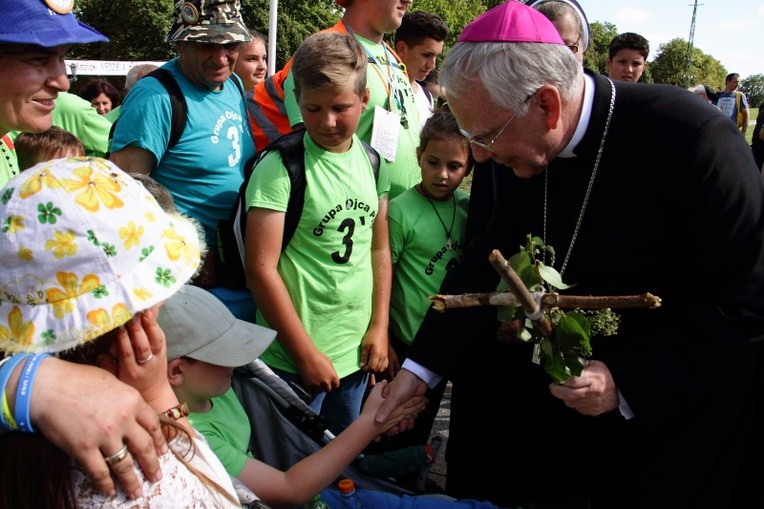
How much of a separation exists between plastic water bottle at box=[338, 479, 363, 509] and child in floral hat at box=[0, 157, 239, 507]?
3.24 ft

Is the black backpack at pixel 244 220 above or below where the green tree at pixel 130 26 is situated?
above

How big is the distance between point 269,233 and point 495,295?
138cm

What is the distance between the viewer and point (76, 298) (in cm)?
129

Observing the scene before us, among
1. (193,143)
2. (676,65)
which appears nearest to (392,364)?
(193,143)

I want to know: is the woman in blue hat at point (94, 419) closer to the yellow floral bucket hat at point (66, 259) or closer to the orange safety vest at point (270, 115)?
the yellow floral bucket hat at point (66, 259)

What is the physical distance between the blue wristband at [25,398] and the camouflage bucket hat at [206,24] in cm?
224

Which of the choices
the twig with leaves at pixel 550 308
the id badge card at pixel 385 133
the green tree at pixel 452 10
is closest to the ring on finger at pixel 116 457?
the twig with leaves at pixel 550 308

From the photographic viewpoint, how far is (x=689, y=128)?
197 centimetres

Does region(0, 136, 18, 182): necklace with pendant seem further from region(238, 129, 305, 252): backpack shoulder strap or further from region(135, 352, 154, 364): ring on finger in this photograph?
region(135, 352, 154, 364): ring on finger

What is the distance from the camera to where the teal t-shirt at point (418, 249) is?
334 cm

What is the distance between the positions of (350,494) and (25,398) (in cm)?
136

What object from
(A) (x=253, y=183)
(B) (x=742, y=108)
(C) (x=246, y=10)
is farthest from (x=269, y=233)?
(C) (x=246, y=10)

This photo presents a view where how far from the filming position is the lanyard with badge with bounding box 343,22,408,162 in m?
3.56

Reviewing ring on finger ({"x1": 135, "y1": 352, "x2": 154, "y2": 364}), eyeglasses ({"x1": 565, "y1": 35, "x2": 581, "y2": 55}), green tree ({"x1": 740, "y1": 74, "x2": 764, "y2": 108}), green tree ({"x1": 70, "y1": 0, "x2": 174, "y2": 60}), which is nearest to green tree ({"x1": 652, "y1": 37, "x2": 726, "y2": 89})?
green tree ({"x1": 740, "y1": 74, "x2": 764, "y2": 108})
